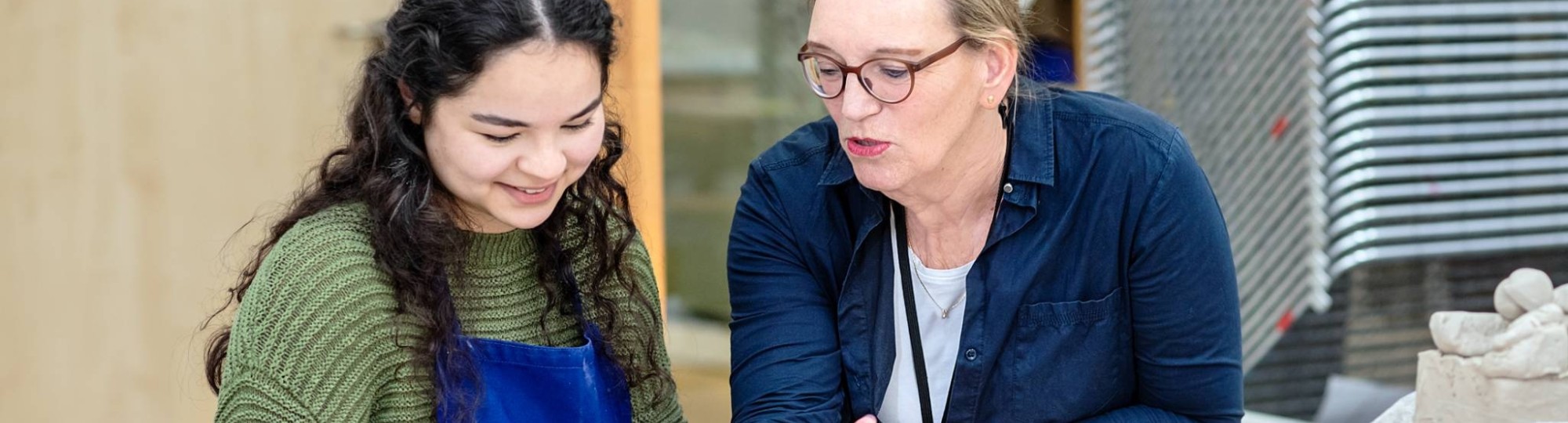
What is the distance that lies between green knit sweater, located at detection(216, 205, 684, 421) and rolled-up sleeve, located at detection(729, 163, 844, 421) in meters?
0.34

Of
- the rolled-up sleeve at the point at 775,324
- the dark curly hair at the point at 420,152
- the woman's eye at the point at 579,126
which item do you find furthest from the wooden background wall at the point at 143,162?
the woman's eye at the point at 579,126

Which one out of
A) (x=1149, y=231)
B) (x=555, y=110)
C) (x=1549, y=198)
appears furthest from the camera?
(x=1549, y=198)

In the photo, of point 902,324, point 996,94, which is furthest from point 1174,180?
point 902,324

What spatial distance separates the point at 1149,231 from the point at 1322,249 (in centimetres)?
198

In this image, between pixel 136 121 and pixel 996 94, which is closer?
pixel 996 94

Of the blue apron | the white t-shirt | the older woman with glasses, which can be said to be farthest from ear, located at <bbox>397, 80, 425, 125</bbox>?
the white t-shirt

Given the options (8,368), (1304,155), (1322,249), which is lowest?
(8,368)

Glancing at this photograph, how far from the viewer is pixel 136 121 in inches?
143

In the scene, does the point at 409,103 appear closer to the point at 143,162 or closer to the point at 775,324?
the point at 775,324

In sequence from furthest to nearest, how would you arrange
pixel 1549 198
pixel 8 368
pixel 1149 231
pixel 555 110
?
pixel 1549 198 → pixel 8 368 → pixel 1149 231 → pixel 555 110

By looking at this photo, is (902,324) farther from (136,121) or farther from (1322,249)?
(136,121)

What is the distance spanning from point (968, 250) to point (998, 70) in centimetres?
27

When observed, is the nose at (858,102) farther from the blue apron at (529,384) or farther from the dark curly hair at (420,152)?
the blue apron at (529,384)

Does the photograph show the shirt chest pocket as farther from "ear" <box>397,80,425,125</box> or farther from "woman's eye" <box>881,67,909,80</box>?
"ear" <box>397,80,425,125</box>
